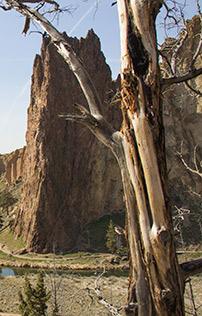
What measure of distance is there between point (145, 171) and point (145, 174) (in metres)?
0.02

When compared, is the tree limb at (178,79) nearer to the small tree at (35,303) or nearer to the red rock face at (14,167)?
the small tree at (35,303)

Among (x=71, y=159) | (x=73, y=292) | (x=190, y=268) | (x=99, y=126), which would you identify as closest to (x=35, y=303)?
(x=73, y=292)

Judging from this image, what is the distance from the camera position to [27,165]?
43344mm

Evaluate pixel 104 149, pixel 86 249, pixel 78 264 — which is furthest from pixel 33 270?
pixel 104 149

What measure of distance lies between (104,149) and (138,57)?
4283cm

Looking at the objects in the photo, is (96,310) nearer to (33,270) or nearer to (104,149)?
(33,270)

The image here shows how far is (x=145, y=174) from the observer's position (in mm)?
1612

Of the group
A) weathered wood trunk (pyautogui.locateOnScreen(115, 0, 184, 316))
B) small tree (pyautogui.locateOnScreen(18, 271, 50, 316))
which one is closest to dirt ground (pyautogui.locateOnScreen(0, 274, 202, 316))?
small tree (pyautogui.locateOnScreen(18, 271, 50, 316))

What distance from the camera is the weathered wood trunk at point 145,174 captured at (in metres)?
1.54

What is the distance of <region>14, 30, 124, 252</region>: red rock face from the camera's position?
38.8m

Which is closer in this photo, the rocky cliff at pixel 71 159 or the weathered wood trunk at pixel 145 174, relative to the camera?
the weathered wood trunk at pixel 145 174

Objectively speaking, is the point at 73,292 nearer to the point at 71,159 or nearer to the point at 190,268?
the point at 190,268

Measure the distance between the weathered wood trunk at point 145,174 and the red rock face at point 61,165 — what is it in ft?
119

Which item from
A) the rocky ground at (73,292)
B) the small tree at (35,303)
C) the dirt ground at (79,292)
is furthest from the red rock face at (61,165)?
the small tree at (35,303)
